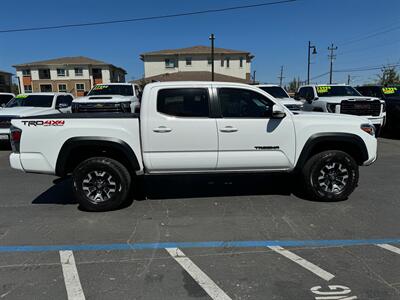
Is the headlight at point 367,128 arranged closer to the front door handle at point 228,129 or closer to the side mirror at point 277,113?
the side mirror at point 277,113

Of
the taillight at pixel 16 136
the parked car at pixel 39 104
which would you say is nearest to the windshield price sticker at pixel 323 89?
the parked car at pixel 39 104

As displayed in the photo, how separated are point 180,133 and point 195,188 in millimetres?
1598

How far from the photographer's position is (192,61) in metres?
44.8

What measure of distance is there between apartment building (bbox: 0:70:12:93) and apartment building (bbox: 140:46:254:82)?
1371 inches

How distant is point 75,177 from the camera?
4.79 m

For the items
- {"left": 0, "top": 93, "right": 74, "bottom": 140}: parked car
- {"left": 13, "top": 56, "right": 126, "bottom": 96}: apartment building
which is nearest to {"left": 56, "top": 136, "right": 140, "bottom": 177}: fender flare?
{"left": 0, "top": 93, "right": 74, "bottom": 140}: parked car

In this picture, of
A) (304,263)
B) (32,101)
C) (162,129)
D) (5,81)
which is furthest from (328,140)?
(5,81)

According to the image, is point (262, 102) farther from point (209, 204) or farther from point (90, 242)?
point (90, 242)

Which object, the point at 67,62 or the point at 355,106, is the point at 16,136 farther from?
the point at 67,62

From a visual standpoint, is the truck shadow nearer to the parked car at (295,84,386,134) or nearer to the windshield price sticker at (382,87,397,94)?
the parked car at (295,84,386,134)

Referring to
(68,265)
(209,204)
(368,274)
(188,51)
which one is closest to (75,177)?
(68,265)

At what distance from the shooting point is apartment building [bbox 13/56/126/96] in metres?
51.7

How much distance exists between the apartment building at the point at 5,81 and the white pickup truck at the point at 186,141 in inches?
2689

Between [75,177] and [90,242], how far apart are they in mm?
1234
